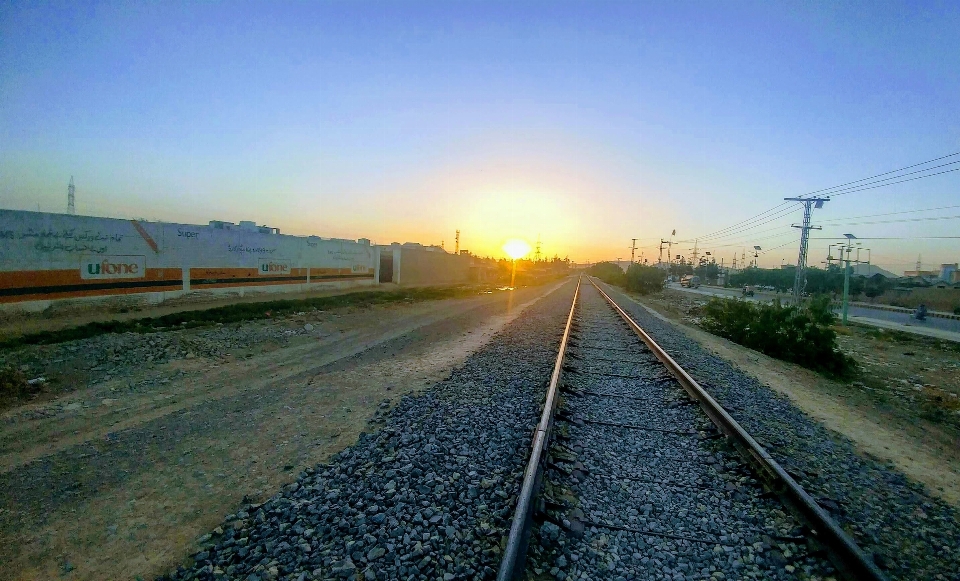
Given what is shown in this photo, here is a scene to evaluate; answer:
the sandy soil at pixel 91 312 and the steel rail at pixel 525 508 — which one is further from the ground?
the steel rail at pixel 525 508

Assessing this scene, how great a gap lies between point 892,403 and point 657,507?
9.35 metres

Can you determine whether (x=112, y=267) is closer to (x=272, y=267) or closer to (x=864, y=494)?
(x=272, y=267)

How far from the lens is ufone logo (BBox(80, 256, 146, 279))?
16.2m

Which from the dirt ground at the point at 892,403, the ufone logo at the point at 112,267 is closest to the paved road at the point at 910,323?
the dirt ground at the point at 892,403

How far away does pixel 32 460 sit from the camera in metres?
5.20

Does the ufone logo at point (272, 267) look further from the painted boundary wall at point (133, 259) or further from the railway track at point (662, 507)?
the railway track at point (662, 507)

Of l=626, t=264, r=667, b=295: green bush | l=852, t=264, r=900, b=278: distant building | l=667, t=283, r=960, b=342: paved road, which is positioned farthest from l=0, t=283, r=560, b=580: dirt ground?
l=852, t=264, r=900, b=278: distant building

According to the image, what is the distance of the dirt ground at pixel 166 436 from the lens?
3.73m

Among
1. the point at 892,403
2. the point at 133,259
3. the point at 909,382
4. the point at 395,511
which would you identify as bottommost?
the point at 909,382

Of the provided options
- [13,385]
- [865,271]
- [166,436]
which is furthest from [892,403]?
[865,271]

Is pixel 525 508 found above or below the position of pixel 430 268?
below

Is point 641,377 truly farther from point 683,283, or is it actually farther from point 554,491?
point 683,283

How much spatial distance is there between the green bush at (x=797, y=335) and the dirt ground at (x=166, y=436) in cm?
964

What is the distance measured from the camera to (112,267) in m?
17.1
